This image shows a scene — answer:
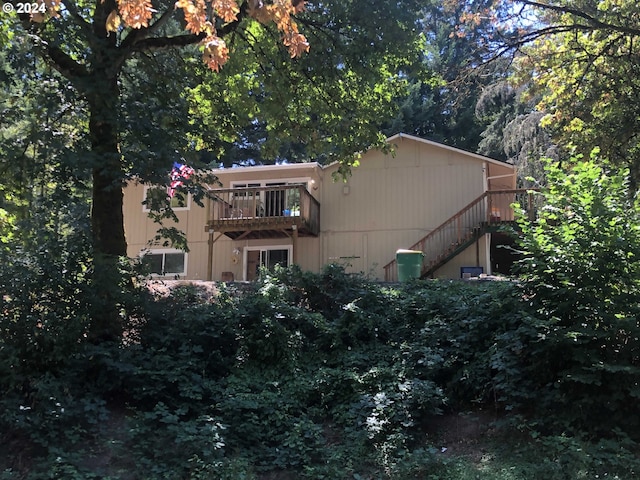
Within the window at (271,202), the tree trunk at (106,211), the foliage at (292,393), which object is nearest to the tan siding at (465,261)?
the window at (271,202)

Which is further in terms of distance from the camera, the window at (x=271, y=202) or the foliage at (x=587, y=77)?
the window at (x=271, y=202)

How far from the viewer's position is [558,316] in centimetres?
610

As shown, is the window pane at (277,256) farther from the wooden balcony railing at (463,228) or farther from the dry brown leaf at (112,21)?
the dry brown leaf at (112,21)

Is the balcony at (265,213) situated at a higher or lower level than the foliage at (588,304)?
higher

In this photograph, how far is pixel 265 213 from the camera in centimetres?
1788

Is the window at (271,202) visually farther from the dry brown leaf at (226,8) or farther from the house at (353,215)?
the dry brown leaf at (226,8)

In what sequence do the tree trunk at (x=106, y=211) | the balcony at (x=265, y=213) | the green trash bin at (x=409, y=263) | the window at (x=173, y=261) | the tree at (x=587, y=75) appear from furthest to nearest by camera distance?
1. the window at (x=173, y=261)
2. the balcony at (x=265, y=213)
3. the green trash bin at (x=409, y=263)
4. the tree at (x=587, y=75)
5. the tree trunk at (x=106, y=211)

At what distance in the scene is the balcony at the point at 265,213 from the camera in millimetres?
17062

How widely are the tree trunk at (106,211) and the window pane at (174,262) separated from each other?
10.6 metres

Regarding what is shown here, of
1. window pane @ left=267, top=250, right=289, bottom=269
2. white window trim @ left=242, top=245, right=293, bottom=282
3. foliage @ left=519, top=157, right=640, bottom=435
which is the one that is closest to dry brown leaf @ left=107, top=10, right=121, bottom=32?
foliage @ left=519, top=157, right=640, bottom=435

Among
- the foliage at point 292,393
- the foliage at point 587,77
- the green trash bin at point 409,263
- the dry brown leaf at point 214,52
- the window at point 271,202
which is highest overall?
the foliage at point 587,77

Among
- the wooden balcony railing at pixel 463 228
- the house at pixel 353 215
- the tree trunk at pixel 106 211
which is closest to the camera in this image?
the tree trunk at pixel 106 211

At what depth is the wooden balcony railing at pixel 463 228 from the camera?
15.9 m

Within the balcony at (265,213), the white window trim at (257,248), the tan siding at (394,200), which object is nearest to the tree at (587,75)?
the tan siding at (394,200)
